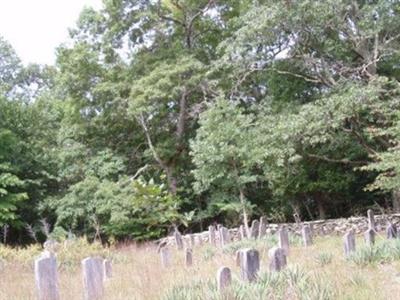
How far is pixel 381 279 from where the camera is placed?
691cm

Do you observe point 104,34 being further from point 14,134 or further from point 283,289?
point 283,289

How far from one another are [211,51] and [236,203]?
8.27 metres

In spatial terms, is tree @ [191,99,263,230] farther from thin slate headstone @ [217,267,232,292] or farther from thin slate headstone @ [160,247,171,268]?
thin slate headstone @ [217,267,232,292]

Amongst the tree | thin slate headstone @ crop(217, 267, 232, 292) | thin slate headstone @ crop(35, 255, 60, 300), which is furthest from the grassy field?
the tree

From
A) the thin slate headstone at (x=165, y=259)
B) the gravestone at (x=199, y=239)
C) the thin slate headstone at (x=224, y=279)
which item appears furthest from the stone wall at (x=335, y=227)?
the thin slate headstone at (x=224, y=279)

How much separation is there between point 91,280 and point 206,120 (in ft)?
39.9

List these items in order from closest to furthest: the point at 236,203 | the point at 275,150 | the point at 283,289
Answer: the point at 283,289 < the point at 275,150 < the point at 236,203

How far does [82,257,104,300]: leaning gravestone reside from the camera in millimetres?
6328

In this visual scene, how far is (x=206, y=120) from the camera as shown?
18.1 metres

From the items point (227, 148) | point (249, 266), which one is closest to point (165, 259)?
point (249, 266)

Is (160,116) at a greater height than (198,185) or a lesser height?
greater

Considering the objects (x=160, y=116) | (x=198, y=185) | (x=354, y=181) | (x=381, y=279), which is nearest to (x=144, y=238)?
(x=198, y=185)

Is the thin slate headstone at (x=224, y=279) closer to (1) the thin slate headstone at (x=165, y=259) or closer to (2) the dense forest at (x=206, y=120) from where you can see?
(1) the thin slate headstone at (x=165, y=259)

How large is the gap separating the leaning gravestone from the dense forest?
10.2 m
